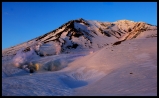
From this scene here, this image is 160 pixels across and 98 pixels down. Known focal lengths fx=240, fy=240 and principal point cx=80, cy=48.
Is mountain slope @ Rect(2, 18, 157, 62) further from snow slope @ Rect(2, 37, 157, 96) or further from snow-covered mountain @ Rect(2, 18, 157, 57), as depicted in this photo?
snow slope @ Rect(2, 37, 157, 96)

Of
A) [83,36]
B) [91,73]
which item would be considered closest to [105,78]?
[91,73]

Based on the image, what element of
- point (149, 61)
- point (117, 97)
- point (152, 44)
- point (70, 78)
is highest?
point (152, 44)

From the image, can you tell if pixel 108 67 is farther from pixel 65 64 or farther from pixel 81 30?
pixel 81 30

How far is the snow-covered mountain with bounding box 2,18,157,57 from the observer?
192 feet

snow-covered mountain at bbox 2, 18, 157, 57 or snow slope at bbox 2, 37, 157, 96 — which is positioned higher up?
snow-covered mountain at bbox 2, 18, 157, 57

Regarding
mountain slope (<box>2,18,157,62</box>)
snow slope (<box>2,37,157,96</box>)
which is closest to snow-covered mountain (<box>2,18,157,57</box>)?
mountain slope (<box>2,18,157,62</box>)

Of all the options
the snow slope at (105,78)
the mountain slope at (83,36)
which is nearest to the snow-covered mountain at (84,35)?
the mountain slope at (83,36)

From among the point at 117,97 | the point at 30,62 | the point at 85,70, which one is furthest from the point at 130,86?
the point at 30,62

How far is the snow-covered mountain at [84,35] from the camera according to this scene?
58.6 metres

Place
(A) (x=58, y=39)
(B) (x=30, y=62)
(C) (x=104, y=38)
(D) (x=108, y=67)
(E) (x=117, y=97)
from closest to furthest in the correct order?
1. (E) (x=117, y=97)
2. (D) (x=108, y=67)
3. (B) (x=30, y=62)
4. (A) (x=58, y=39)
5. (C) (x=104, y=38)

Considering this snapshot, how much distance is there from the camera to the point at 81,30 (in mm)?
74938

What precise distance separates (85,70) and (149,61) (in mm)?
5451

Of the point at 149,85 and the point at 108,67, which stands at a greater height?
the point at 108,67

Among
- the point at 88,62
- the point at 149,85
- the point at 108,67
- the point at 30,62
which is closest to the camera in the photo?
the point at 149,85
